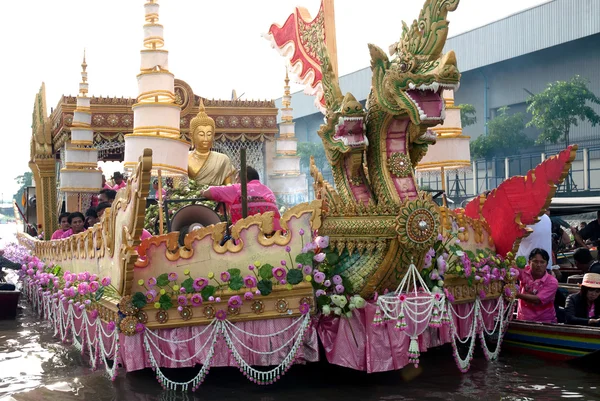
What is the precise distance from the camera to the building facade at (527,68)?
20828 mm

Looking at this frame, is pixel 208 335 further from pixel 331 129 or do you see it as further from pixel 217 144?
pixel 217 144

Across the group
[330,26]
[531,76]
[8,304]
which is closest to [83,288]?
[330,26]

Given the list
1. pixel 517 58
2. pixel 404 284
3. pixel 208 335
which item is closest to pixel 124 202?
pixel 208 335

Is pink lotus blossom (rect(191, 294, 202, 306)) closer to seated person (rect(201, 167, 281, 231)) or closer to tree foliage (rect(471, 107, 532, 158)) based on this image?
seated person (rect(201, 167, 281, 231))

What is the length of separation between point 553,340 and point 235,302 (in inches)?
115

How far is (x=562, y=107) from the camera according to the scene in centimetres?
1975

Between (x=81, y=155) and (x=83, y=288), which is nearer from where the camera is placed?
(x=83, y=288)

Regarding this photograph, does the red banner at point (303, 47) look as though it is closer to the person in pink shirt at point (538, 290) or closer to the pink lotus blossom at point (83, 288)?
the person in pink shirt at point (538, 290)

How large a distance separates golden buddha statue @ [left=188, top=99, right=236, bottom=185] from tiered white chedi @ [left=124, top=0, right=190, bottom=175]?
1.15 m

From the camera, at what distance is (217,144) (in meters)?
11.8

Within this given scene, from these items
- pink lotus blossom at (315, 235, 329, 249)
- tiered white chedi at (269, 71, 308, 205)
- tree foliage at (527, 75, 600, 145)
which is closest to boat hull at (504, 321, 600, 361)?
pink lotus blossom at (315, 235, 329, 249)

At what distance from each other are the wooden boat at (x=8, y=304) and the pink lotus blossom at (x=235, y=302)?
5.80 m

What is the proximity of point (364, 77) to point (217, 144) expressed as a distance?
1556cm

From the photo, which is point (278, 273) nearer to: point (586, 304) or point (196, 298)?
point (196, 298)
